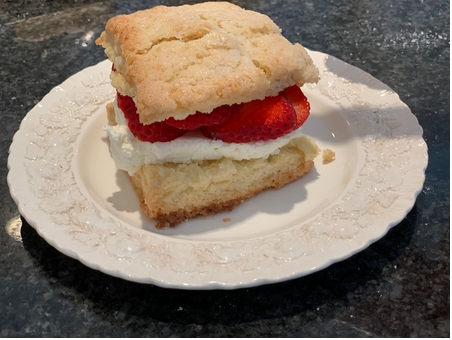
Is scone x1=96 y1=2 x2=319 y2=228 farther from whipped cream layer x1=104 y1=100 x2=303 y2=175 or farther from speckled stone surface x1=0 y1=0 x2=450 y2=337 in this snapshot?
speckled stone surface x1=0 y1=0 x2=450 y2=337

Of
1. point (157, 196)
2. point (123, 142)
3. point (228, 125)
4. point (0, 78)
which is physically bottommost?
point (0, 78)

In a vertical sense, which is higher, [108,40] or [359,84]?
[108,40]

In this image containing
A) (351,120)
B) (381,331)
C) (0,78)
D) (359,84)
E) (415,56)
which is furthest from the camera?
(415,56)

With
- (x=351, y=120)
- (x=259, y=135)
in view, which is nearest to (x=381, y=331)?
(x=259, y=135)

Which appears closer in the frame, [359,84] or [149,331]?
[149,331]

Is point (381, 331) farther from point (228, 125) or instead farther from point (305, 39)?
point (305, 39)

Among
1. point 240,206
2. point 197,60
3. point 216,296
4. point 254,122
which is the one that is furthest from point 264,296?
point 197,60
